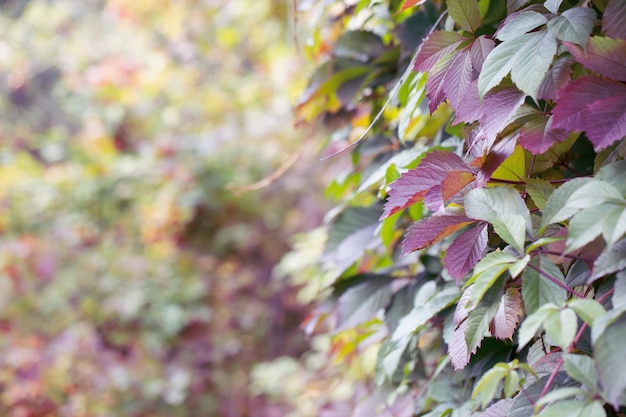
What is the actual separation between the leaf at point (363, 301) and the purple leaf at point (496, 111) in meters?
0.38

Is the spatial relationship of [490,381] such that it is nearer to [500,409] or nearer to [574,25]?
[500,409]

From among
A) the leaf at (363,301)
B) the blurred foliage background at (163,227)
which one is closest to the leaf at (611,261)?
the leaf at (363,301)

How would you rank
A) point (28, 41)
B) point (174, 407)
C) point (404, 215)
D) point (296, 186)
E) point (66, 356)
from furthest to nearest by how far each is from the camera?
point (28, 41) < point (296, 186) < point (174, 407) < point (66, 356) < point (404, 215)

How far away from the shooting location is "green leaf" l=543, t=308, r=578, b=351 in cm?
45

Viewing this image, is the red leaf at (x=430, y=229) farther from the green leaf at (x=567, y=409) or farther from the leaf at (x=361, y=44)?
the leaf at (x=361, y=44)

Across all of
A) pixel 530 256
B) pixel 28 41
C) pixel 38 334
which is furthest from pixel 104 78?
pixel 530 256

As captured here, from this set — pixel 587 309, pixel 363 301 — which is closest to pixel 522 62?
pixel 587 309

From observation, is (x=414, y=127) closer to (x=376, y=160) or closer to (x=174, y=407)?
(x=376, y=160)

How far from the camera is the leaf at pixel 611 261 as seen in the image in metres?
0.47

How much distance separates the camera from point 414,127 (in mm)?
1055

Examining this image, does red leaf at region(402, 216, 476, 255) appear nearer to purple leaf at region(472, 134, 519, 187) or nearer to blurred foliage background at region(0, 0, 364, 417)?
purple leaf at region(472, 134, 519, 187)

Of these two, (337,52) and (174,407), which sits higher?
(337,52)

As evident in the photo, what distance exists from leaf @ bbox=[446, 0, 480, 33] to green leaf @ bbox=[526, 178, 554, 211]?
182 mm

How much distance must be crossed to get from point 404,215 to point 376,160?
119 millimetres
